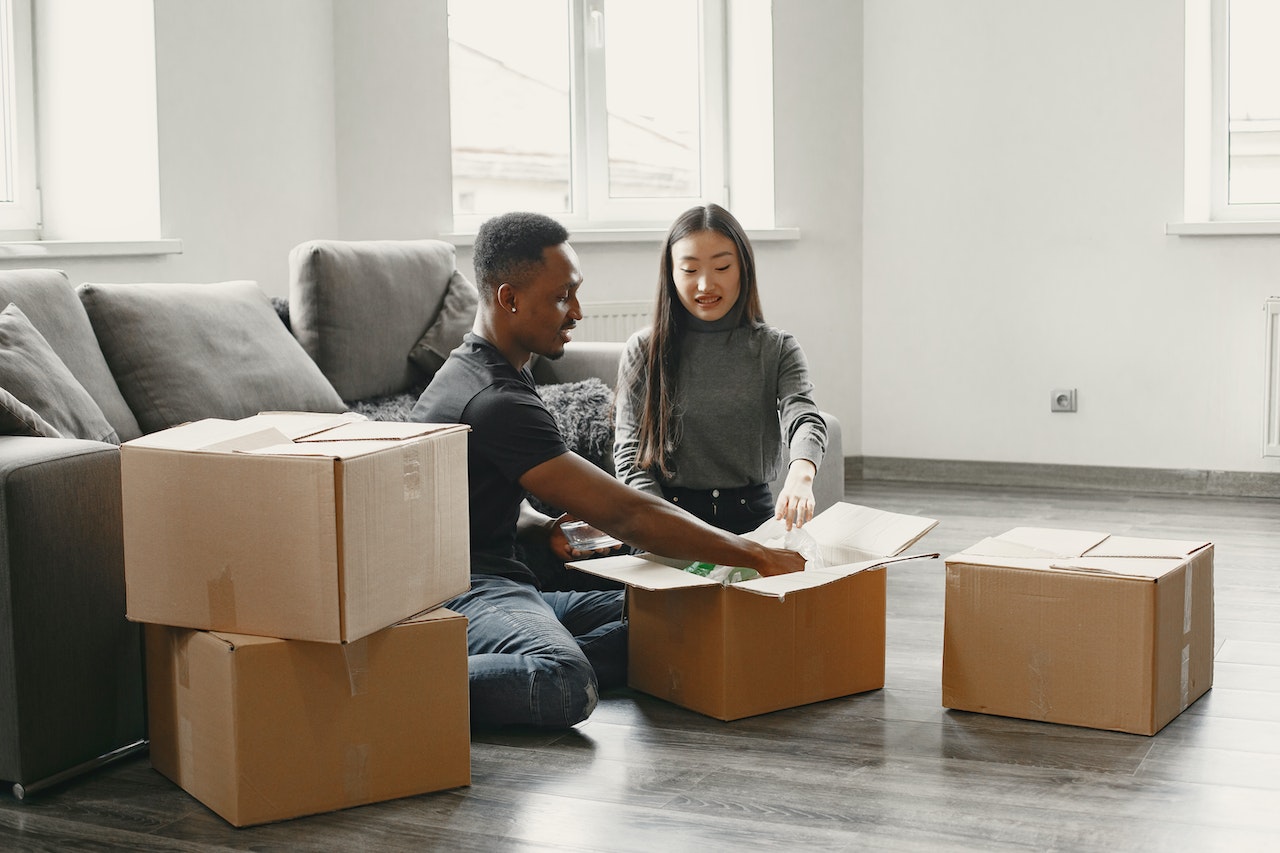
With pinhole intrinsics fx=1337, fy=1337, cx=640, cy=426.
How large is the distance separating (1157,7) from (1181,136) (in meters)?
0.44

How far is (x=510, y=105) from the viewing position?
4.89 metres

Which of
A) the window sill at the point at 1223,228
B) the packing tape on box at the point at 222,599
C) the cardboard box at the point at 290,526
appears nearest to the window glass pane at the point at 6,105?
the cardboard box at the point at 290,526

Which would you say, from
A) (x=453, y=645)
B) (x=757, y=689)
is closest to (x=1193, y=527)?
(x=757, y=689)

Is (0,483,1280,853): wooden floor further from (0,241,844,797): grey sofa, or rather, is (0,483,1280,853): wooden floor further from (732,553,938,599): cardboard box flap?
(732,553,938,599): cardboard box flap

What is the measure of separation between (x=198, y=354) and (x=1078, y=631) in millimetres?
1890

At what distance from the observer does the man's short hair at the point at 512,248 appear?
91.2 inches

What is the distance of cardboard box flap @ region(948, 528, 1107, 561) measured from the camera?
7.63ft

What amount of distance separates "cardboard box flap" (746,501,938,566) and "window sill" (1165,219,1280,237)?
262 cm

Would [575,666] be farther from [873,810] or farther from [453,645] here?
[873,810]

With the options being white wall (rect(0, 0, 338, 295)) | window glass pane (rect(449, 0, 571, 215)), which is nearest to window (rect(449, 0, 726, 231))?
window glass pane (rect(449, 0, 571, 215))

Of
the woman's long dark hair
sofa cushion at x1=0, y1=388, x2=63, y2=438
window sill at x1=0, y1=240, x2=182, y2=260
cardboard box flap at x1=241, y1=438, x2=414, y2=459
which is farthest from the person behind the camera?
window sill at x1=0, y1=240, x2=182, y2=260

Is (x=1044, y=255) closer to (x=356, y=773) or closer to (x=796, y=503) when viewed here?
(x=796, y=503)

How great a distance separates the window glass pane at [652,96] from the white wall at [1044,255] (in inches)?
26.6

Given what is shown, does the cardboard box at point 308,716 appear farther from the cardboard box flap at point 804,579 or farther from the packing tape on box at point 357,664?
the cardboard box flap at point 804,579
